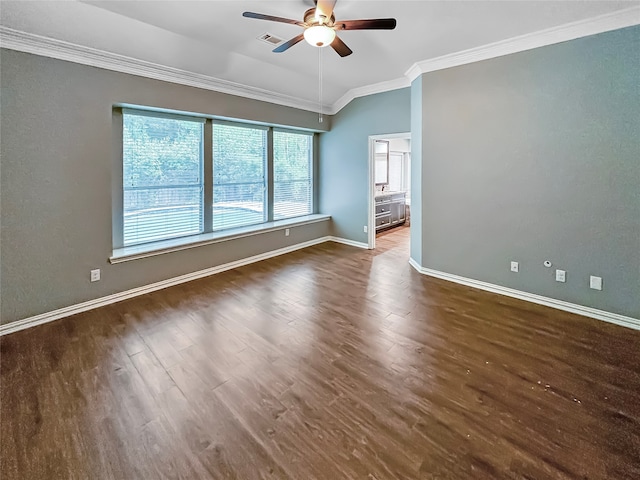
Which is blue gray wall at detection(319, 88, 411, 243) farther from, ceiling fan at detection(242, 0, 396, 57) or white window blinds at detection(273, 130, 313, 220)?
ceiling fan at detection(242, 0, 396, 57)

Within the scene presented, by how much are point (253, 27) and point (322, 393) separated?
348 centimetres

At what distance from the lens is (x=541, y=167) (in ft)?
11.2

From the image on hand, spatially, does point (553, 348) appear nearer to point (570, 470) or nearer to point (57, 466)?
point (570, 470)

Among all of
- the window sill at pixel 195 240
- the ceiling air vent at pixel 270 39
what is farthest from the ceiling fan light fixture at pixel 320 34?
the window sill at pixel 195 240

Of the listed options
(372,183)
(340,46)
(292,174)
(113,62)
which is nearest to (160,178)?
(113,62)

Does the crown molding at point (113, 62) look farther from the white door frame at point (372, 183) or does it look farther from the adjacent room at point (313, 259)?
the white door frame at point (372, 183)

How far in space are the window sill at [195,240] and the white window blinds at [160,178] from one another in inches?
7.8

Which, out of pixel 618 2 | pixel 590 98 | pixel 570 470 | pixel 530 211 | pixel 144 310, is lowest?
pixel 570 470

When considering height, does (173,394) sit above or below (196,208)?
below

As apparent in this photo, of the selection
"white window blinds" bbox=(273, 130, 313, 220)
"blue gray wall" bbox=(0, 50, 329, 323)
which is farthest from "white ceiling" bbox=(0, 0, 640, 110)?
"white window blinds" bbox=(273, 130, 313, 220)

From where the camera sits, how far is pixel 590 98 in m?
3.07

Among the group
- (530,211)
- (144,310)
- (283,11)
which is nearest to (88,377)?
(144,310)

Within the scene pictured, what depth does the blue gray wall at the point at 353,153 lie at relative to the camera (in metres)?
5.18

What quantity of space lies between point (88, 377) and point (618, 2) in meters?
5.19
